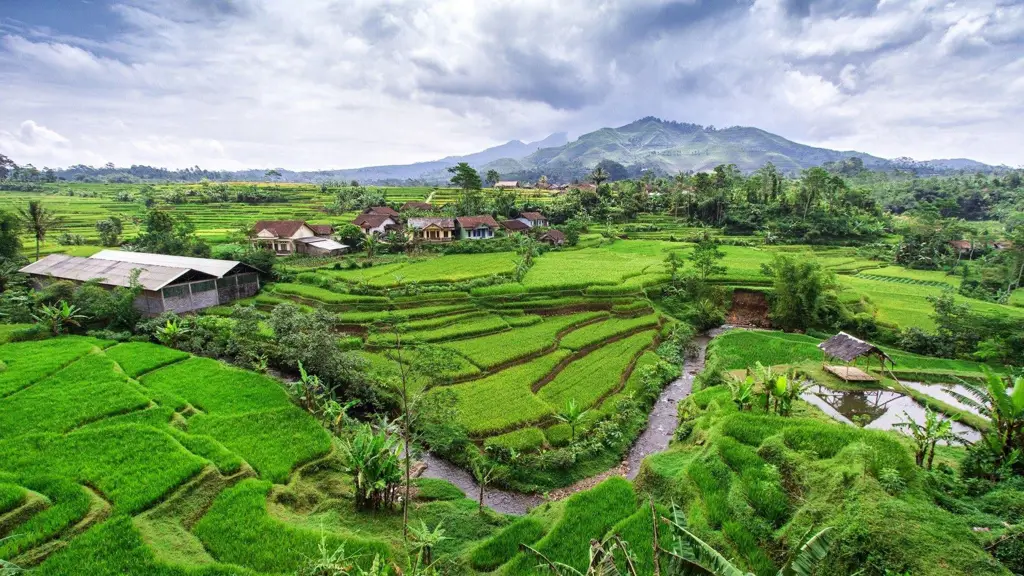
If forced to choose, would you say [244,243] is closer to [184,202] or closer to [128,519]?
[184,202]

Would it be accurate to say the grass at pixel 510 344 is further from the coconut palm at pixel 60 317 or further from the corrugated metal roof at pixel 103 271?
the coconut palm at pixel 60 317

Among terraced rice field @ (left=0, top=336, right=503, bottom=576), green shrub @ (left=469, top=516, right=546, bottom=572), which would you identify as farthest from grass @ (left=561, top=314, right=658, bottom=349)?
green shrub @ (left=469, top=516, right=546, bottom=572)

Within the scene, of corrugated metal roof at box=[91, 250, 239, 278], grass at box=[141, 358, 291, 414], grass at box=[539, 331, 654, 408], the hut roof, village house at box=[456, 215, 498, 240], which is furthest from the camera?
village house at box=[456, 215, 498, 240]

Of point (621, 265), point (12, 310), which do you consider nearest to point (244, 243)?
point (12, 310)

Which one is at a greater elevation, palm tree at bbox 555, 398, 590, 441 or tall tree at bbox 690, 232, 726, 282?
tall tree at bbox 690, 232, 726, 282

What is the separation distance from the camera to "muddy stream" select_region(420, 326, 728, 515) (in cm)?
1486

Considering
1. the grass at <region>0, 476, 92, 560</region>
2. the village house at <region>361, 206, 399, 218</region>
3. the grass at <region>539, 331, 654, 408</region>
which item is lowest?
the grass at <region>539, 331, 654, 408</region>

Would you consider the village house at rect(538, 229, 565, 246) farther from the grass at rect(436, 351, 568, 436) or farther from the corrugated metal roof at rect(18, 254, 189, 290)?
the corrugated metal roof at rect(18, 254, 189, 290)

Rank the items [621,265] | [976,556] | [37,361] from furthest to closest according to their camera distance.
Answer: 1. [621,265]
2. [37,361]
3. [976,556]

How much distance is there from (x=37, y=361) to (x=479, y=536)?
22149mm

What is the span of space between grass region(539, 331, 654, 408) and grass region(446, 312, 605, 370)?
2.50 meters

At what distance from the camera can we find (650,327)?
29.7m

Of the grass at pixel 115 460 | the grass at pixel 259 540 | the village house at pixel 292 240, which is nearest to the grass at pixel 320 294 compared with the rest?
the village house at pixel 292 240

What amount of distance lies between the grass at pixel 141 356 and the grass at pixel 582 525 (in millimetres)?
19586
